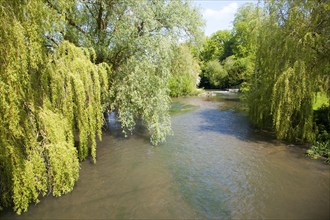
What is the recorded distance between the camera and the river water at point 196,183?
7.09 meters

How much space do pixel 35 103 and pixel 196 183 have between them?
564cm

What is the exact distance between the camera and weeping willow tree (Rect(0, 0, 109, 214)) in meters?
5.74

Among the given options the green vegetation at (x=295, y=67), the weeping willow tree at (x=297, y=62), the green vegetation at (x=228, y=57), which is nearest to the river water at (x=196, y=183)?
the green vegetation at (x=295, y=67)

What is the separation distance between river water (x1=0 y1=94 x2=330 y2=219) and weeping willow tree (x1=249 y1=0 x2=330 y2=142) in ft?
4.67

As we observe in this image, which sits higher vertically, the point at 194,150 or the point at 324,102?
the point at 324,102

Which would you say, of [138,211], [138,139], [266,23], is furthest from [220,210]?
[266,23]

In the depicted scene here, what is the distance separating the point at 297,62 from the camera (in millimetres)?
11359

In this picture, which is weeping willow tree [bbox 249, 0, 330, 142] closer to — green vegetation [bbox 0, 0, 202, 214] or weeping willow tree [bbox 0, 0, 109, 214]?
green vegetation [bbox 0, 0, 202, 214]

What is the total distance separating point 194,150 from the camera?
12.1 metres

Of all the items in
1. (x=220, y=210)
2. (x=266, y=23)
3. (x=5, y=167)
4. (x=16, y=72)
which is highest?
(x=266, y=23)

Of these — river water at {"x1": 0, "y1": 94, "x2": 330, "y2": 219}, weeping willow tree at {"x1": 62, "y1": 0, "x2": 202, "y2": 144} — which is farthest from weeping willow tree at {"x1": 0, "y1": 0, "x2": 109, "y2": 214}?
weeping willow tree at {"x1": 62, "y1": 0, "x2": 202, "y2": 144}

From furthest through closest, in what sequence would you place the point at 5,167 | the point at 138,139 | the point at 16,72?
the point at 138,139 < the point at 5,167 < the point at 16,72

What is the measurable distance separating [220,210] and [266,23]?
429 inches

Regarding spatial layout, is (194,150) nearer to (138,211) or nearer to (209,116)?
(138,211)
